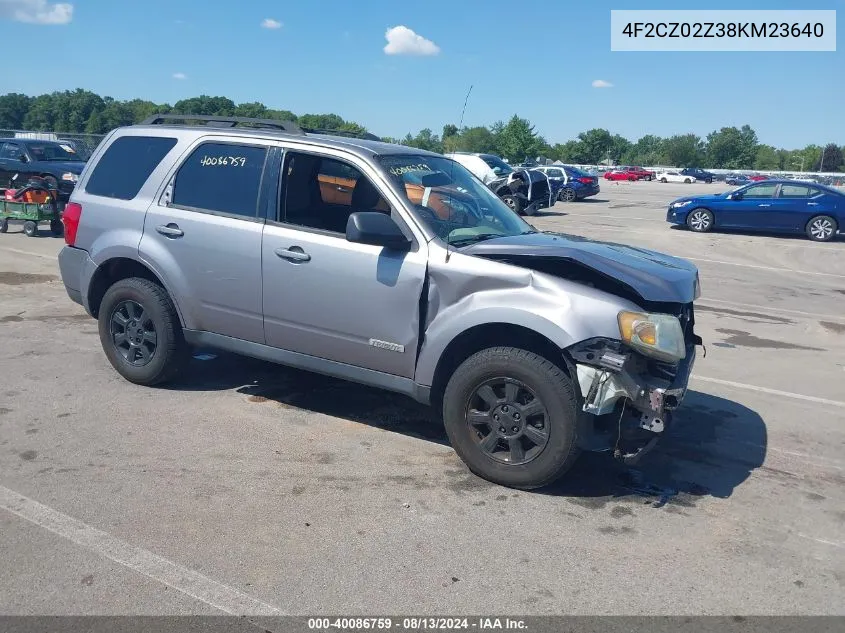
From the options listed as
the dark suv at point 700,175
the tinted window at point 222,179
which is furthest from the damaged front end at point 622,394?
the dark suv at point 700,175

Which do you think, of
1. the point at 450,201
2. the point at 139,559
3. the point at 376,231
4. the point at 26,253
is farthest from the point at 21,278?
the point at 139,559

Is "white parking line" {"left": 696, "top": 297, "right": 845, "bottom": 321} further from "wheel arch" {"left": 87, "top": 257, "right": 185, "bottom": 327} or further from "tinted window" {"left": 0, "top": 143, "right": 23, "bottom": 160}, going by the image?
"tinted window" {"left": 0, "top": 143, "right": 23, "bottom": 160}

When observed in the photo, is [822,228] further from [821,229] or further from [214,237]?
[214,237]

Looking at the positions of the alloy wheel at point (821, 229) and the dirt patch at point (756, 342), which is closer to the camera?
the dirt patch at point (756, 342)

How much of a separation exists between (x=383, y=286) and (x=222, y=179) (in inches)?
64.4

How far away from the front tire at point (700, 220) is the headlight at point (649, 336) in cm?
1762

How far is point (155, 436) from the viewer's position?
4.99m

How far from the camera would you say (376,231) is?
4480 mm

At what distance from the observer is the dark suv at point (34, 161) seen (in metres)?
18.4

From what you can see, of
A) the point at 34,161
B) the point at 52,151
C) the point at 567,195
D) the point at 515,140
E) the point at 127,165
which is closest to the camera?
the point at 127,165

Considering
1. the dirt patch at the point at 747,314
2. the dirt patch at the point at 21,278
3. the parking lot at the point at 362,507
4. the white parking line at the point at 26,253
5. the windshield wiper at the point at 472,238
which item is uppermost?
the windshield wiper at the point at 472,238

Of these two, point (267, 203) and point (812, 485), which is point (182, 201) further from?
point (812, 485)

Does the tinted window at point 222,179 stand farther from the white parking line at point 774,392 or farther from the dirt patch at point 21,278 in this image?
the dirt patch at point 21,278

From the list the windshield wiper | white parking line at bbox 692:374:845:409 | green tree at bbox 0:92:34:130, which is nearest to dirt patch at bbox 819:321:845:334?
white parking line at bbox 692:374:845:409
